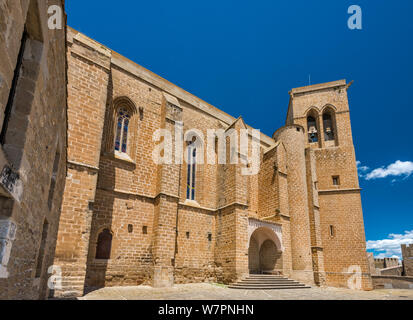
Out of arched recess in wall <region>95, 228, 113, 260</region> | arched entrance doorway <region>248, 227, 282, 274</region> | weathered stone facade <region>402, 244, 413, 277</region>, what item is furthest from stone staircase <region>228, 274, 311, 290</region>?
weathered stone facade <region>402, 244, 413, 277</region>

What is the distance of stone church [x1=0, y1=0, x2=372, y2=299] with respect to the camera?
2445 millimetres

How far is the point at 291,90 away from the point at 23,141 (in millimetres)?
21926

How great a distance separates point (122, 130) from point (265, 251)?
10001 millimetres

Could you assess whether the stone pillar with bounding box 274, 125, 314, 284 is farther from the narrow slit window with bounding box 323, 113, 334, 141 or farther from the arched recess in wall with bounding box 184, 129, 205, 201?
the arched recess in wall with bounding box 184, 129, 205, 201

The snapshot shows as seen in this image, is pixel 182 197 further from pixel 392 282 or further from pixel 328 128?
pixel 392 282

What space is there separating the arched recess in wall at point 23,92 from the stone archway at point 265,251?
493 inches

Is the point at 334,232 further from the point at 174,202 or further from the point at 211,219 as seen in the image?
the point at 174,202

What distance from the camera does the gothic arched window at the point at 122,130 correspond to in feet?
38.3

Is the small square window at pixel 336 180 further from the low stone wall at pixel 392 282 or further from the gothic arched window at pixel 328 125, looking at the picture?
the low stone wall at pixel 392 282

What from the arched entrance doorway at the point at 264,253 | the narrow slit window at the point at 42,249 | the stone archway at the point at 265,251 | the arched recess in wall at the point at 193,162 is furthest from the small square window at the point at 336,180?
the narrow slit window at the point at 42,249

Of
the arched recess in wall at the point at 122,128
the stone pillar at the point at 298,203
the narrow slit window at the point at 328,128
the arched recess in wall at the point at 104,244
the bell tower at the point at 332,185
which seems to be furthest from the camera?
the narrow slit window at the point at 328,128

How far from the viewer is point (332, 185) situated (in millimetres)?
18562

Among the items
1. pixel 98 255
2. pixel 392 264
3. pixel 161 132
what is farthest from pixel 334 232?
pixel 392 264

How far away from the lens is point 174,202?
1151cm
